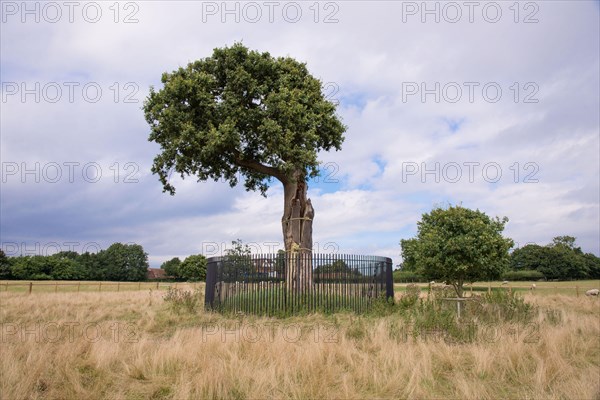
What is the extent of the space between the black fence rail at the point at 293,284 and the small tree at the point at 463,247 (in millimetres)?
22352

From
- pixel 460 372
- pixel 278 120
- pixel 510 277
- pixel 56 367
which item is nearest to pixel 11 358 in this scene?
pixel 56 367

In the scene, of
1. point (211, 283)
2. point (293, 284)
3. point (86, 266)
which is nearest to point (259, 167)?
point (211, 283)

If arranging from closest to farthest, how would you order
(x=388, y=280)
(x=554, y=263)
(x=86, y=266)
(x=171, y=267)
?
(x=388, y=280), (x=554, y=263), (x=86, y=266), (x=171, y=267)

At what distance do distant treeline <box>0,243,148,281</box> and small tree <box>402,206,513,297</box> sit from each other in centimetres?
9180

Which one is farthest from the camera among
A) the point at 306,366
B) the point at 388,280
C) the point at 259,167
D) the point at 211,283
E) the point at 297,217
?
the point at 259,167

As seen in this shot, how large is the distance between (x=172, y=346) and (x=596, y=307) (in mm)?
22592

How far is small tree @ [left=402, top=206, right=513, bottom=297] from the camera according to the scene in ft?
126

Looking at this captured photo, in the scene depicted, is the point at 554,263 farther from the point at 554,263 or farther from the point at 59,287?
the point at 59,287

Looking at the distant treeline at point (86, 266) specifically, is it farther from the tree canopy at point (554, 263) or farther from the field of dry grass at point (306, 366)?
the field of dry grass at point (306, 366)

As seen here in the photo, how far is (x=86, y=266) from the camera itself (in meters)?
116

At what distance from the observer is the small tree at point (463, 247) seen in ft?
126

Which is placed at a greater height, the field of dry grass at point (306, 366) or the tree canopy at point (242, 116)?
the tree canopy at point (242, 116)

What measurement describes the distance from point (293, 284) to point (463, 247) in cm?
2480

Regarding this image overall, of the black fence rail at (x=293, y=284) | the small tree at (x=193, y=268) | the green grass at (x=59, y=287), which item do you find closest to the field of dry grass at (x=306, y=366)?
the black fence rail at (x=293, y=284)
